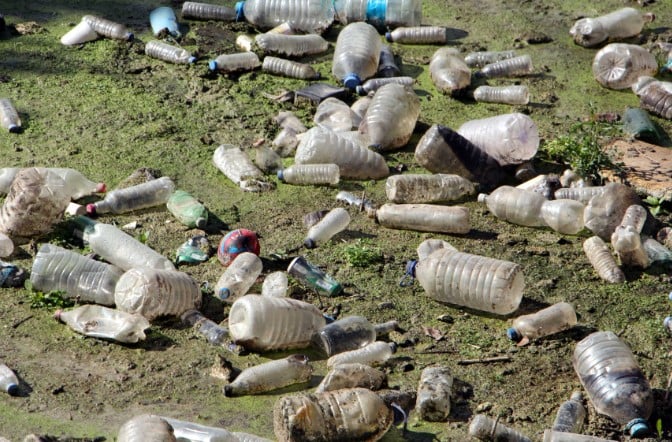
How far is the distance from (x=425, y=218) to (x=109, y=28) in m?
3.56

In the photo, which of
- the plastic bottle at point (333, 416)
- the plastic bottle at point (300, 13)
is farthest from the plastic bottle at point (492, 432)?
the plastic bottle at point (300, 13)

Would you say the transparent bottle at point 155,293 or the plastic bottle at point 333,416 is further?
the transparent bottle at point 155,293

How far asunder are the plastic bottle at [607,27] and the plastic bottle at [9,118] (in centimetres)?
435

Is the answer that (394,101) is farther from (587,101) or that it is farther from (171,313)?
(171,313)

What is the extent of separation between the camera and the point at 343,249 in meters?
5.61

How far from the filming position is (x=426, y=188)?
6156 millimetres

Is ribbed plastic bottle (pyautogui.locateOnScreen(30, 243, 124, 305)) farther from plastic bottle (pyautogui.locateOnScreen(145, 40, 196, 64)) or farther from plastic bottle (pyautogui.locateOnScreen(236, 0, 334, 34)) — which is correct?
plastic bottle (pyautogui.locateOnScreen(236, 0, 334, 34))

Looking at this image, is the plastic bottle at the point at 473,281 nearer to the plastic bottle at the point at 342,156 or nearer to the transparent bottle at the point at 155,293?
the transparent bottle at the point at 155,293

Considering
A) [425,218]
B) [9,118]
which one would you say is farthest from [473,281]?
[9,118]

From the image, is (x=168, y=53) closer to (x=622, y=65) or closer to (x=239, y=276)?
(x=239, y=276)

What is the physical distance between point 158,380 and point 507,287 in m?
1.72

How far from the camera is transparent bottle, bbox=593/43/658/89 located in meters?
7.52

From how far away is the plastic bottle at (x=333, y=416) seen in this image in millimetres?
3955

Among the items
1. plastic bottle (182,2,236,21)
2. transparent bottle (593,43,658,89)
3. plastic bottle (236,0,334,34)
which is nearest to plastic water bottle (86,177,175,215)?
plastic bottle (236,0,334,34)
